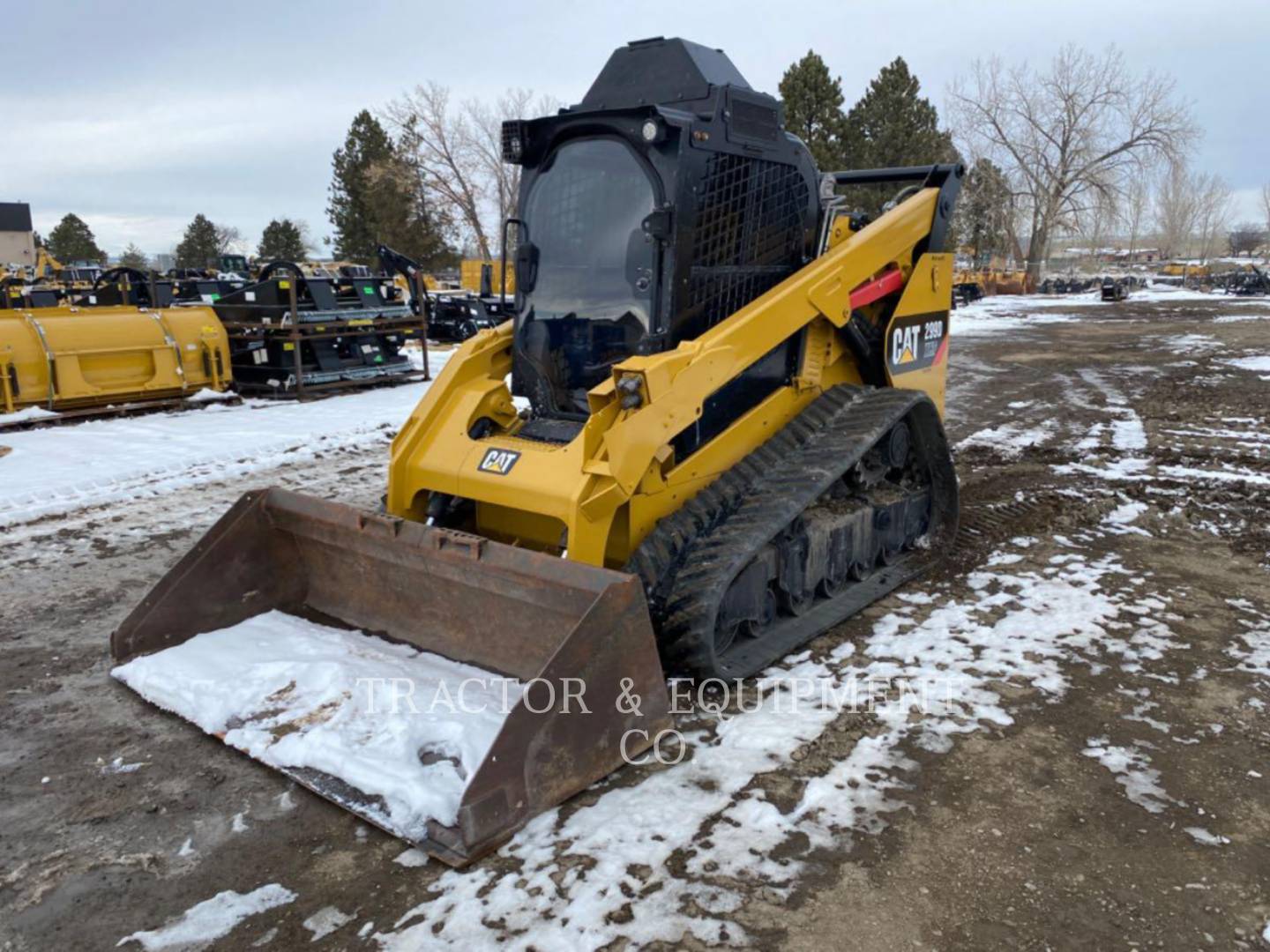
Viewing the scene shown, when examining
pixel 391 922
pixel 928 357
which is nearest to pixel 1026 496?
pixel 928 357

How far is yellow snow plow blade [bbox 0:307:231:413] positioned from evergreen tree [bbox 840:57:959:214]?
95.2ft

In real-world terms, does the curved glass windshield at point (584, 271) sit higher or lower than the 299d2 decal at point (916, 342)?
higher

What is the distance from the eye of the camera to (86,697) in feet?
13.5

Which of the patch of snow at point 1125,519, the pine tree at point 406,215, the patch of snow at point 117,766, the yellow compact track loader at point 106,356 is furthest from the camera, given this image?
the pine tree at point 406,215

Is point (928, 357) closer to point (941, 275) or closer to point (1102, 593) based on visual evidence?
point (941, 275)

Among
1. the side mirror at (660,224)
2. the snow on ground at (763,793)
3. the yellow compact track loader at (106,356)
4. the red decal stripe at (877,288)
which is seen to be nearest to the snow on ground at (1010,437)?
the red decal stripe at (877,288)

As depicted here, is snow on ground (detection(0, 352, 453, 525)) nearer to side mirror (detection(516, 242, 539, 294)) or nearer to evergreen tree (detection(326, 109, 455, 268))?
side mirror (detection(516, 242, 539, 294))

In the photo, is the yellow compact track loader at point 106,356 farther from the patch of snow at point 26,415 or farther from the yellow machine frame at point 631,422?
the yellow machine frame at point 631,422

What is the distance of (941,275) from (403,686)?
427 cm

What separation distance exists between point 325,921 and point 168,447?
305 inches

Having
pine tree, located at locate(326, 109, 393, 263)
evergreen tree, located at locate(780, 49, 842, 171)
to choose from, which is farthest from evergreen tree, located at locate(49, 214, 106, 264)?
evergreen tree, located at locate(780, 49, 842, 171)

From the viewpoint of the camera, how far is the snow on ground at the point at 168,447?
767cm

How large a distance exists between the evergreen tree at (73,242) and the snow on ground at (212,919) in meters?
72.6

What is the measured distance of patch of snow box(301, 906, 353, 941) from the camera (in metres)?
2.66
